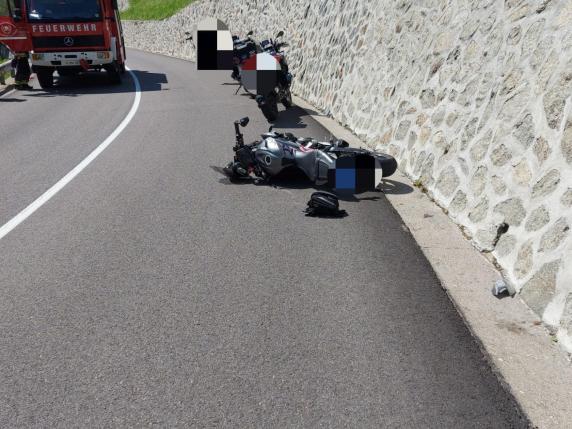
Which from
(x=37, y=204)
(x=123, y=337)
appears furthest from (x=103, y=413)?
(x=37, y=204)

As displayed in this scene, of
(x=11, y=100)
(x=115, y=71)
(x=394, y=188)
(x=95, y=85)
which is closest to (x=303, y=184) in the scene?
→ (x=394, y=188)

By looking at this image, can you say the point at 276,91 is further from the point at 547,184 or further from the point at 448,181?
the point at 547,184

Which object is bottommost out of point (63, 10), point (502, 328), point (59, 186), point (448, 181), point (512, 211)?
point (59, 186)

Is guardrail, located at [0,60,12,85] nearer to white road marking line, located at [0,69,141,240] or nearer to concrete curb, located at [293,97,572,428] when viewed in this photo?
white road marking line, located at [0,69,141,240]

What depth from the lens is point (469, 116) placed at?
6.34 m

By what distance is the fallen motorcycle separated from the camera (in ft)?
23.1

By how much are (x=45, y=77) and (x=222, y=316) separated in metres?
17.0

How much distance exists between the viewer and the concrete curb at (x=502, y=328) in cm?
315

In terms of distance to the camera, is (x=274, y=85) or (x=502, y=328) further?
(x=274, y=85)

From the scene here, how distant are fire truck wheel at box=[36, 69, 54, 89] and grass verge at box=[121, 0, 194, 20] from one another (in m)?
25.8

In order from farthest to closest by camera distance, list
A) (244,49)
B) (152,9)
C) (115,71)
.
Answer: (152,9)
(115,71)
(244,49)

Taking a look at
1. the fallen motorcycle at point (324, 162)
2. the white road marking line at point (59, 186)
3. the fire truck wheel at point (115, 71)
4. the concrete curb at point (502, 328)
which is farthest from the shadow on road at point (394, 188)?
the fire truck wheel at point (115, 71)

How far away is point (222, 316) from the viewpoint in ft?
13.4

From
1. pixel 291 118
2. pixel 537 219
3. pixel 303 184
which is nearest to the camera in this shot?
pixel 537 219
